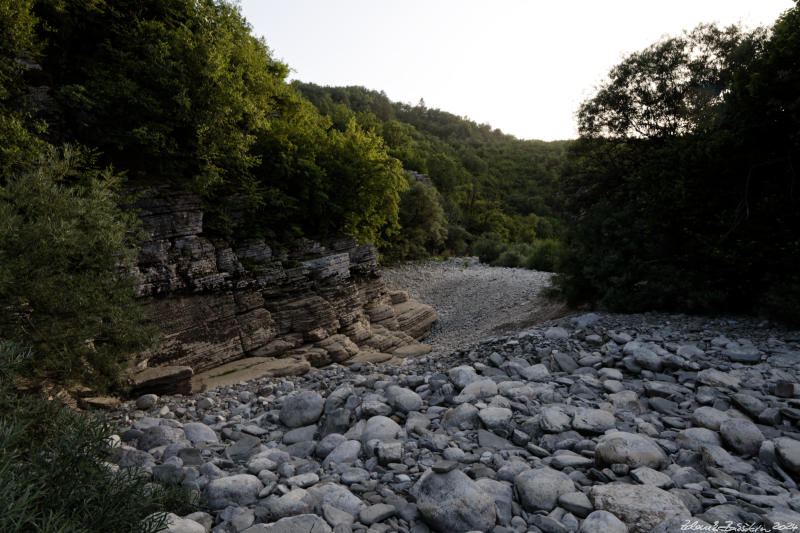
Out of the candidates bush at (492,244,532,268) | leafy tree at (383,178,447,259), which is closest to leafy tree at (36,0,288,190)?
leafy tree at (383,178,447,259)

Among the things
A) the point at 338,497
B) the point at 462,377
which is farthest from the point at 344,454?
the point at 462,377

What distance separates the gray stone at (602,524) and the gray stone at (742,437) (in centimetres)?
193

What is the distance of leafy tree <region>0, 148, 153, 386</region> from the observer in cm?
486

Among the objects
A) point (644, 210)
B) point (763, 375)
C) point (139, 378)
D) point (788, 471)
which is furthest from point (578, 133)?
point (139, 378)

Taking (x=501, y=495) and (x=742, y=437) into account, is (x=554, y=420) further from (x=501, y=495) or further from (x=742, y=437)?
(x=742, y=437)

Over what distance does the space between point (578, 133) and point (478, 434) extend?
13273 mm

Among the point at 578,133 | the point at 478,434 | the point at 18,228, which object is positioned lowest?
the point at 478,434

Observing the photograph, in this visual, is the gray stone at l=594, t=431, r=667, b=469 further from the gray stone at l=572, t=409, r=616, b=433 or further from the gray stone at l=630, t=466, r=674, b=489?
the gray stone at l=572, t=409, r=616, b=433

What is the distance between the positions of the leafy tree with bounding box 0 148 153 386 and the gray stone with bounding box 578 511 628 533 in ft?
21.1

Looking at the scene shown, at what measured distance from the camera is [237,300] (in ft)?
33.9

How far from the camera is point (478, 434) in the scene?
4.14 meters

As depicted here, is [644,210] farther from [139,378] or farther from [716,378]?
[139,378]

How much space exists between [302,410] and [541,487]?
3.53m

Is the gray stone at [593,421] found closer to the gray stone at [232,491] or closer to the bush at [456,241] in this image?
the gray stone at [232,491]
